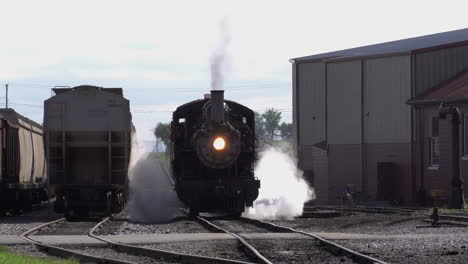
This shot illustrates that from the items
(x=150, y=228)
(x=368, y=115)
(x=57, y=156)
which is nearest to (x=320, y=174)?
(x=368, y=115)

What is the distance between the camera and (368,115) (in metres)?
46.2

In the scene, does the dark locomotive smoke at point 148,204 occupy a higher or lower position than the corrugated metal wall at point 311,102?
lower

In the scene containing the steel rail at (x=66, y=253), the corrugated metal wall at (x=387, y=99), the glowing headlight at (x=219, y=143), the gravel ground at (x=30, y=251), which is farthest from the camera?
the corrugated metal wall at (x=387, y=99)

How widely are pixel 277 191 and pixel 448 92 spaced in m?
11.2

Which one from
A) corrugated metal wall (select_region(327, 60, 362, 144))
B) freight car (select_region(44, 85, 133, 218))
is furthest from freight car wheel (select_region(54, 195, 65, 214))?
corrugated metal wall (select_region(327, 60, 362, 144))

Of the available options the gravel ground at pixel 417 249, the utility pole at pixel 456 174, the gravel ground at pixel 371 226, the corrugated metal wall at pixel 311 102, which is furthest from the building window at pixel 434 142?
the gravel ground at pixel 417 249

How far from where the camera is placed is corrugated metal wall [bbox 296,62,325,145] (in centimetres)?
5084

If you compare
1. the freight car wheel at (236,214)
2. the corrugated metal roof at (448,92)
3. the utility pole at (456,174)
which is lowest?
the freight car wheel at (236,214)

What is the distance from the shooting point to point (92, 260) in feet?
49.6

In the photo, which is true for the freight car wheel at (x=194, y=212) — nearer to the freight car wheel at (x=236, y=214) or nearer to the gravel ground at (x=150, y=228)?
the gravel ground at (x=150, y=228)

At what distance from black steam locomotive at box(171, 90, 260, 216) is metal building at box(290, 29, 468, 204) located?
17.8 m

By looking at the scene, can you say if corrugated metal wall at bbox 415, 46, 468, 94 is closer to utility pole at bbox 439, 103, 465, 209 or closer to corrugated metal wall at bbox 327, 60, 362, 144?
corrugated metal wall at bbox 327, 60, 362, 144

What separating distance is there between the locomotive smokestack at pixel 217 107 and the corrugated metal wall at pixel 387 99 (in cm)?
2088

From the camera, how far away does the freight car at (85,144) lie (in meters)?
27.5
